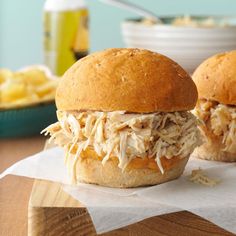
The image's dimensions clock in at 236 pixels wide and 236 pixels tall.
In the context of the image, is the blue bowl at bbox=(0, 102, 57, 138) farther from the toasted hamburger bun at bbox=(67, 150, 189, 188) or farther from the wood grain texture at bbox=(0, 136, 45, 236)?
the toasted hamburger bun at bbox=(67, 150, 189, 188)

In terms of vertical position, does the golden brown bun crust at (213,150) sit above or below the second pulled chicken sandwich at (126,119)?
below

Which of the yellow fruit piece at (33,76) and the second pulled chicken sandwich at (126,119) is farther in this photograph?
the yellow fruit piece at (33,76)

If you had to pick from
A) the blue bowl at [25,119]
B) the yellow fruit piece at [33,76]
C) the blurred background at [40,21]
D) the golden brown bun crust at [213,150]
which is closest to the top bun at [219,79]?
the golden brown bun crust at [213,150]

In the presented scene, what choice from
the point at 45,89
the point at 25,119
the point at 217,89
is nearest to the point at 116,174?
the point at 217,89

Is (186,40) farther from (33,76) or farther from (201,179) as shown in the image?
(201,179)

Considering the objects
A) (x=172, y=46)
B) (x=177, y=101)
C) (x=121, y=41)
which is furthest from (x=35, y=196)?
(x=121, y=41)

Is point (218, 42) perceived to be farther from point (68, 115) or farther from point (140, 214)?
point (140, 214)

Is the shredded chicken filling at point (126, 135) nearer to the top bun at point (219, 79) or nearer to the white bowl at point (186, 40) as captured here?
the top bun at point (219, 79)
